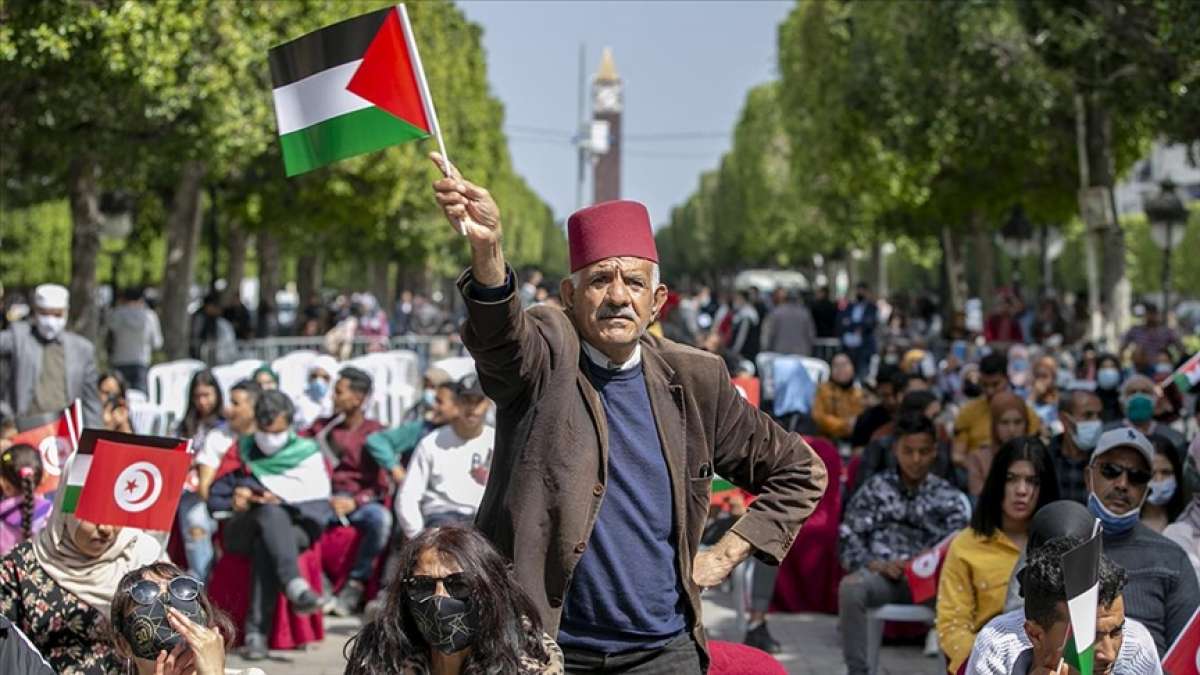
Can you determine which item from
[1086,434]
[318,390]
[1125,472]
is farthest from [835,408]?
[1125,472]

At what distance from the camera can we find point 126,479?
22.9ft

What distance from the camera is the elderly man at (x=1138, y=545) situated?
6.71 m

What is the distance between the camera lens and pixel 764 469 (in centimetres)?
502

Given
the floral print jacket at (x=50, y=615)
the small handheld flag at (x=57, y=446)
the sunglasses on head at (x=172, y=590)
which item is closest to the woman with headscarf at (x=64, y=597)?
the floral print jacket at (x=50, y=615)

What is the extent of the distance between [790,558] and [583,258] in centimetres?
781

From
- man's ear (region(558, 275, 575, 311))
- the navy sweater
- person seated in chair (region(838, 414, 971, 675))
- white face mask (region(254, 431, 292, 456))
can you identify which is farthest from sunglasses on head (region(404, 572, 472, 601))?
white face mask (region(254, 431, 292, 456))

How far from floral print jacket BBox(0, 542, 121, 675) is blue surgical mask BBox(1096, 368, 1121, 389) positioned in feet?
32.8

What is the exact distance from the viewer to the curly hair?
171 inches

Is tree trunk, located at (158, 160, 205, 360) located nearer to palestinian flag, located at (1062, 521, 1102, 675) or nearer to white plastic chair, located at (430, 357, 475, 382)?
white plastic chair, located at (430, 357, 475, 382)

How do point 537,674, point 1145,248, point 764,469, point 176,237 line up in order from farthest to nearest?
1. point 1145,248
2. point 176,237
3. point 764,469
4. point 537,674

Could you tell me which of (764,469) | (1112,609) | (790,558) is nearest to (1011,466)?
(1112,609)

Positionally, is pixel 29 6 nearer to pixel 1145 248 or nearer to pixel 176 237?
pixel 176 237

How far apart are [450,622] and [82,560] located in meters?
2.85

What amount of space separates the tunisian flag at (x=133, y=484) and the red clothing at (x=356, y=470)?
4.74 meters
